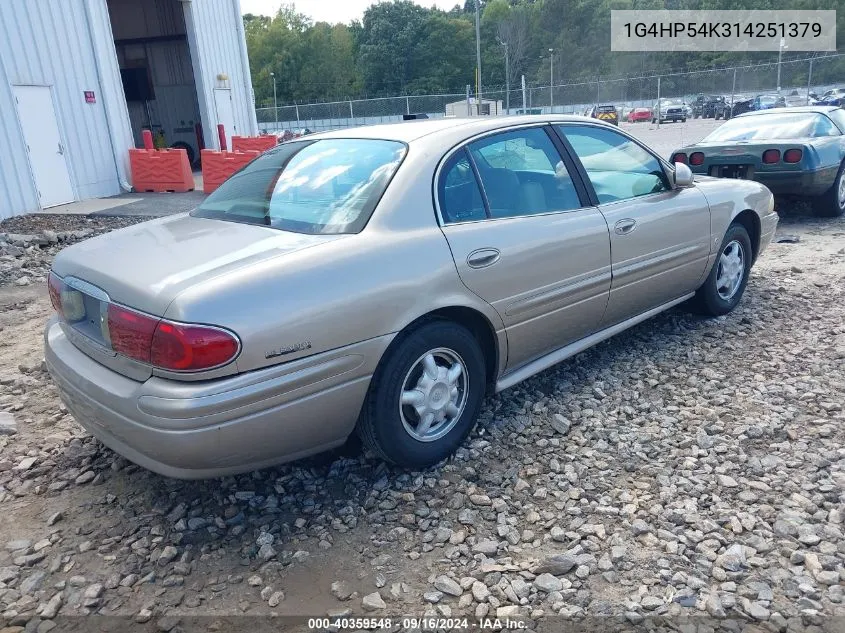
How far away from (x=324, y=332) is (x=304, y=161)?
1294 millimetres

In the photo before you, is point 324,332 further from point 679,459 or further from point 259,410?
point 679,459

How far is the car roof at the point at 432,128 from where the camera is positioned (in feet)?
10.8

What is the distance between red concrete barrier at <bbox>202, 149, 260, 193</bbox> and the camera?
1312 centimetres

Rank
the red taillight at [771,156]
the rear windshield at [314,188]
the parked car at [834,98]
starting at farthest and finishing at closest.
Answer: the parked car at [834,98]
the red taillight at [771,156]
the rear windshield at [314,188]

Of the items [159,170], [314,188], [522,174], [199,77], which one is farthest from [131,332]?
[199,77]

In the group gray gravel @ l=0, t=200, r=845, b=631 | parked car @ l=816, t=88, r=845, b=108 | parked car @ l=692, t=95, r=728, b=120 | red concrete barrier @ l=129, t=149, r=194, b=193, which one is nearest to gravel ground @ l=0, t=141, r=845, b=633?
gray gravel @ l=0, t=200, r=845, b=631

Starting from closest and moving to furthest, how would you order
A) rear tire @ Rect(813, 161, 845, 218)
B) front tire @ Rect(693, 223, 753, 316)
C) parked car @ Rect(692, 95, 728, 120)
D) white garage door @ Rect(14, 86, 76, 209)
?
front tire @ Rect(693, 223, 753, 316), rear tire @ Rect(813, 161, 845, 218), white garage door @ Rect(14, 86, 76, 209), parked car @ Rect(692, 95, 728, 120)

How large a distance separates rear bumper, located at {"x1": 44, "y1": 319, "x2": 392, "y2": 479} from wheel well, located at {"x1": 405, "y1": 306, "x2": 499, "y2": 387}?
0.39m

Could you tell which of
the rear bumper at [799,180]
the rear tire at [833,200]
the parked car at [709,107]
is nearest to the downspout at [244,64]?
the rear bumper at [799,180]

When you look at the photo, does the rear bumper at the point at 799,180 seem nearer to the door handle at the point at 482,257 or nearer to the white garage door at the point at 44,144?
the door handle at the point at 482,257

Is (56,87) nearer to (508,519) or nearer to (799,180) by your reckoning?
(799,180)

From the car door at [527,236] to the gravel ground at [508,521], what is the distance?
55cm

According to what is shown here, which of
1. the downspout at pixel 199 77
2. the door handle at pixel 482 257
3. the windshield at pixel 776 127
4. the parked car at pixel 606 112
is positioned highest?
the downspout at pixel 199 77

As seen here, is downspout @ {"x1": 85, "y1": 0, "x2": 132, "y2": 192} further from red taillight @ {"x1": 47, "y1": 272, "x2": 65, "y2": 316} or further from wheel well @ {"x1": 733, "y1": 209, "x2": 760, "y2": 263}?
wheel well @ {"x1": 733, "y1": 209, "x2": 760, "y2": 263}
